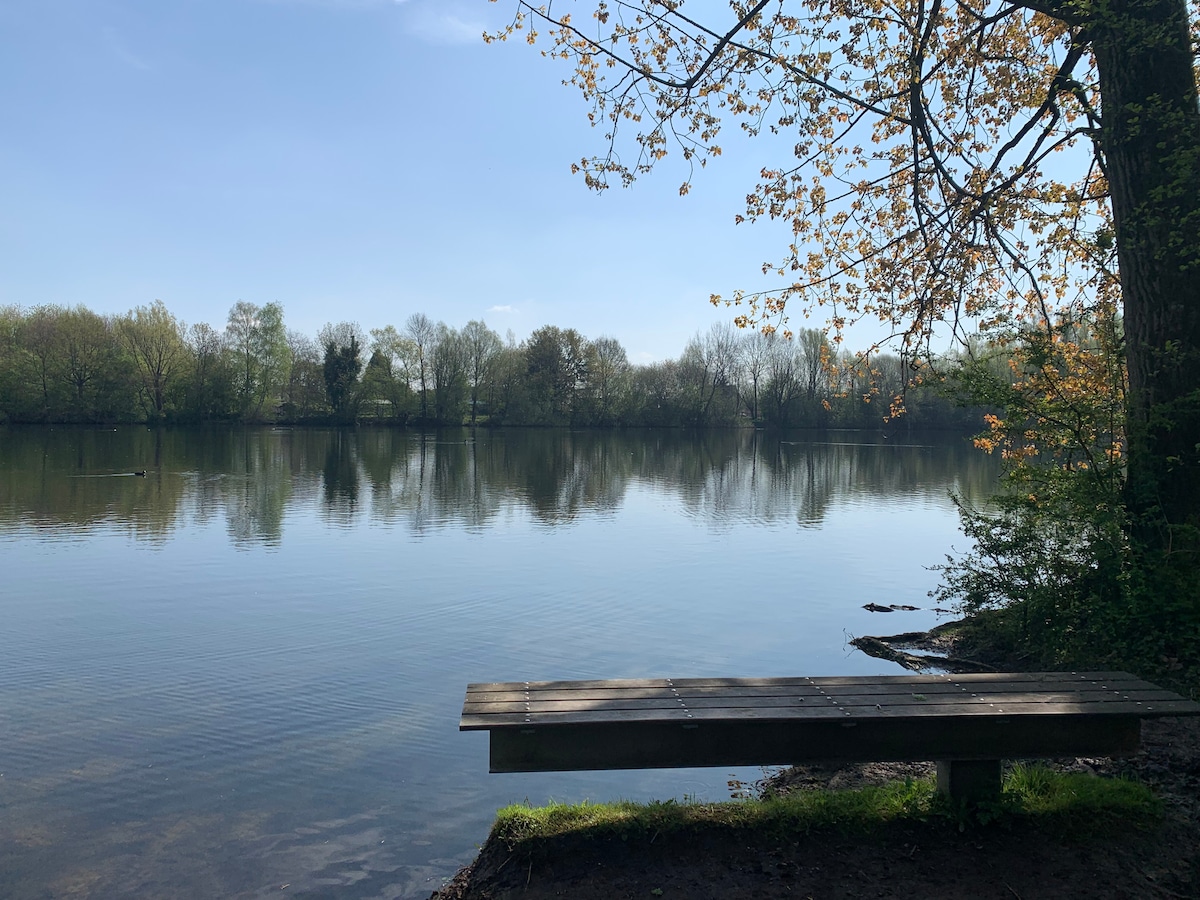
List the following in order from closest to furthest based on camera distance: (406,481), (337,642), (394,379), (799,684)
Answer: (799,684)
(337,642)
(406,481)
(394,379)

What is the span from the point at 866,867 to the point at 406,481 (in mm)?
27445

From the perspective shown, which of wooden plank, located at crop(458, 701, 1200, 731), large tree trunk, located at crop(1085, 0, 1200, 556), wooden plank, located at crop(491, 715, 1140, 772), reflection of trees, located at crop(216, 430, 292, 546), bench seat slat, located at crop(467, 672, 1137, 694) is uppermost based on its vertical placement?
large tree trunk, located at crop(1085, 0, 1200, 556)

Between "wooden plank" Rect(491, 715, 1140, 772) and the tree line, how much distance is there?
201 ft

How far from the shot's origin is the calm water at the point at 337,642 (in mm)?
5141

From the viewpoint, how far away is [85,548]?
49.5 ft

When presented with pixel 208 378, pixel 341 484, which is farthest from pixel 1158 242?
pixel 208 378

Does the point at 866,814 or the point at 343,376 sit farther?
the point at 343,376

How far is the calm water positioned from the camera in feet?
16.9

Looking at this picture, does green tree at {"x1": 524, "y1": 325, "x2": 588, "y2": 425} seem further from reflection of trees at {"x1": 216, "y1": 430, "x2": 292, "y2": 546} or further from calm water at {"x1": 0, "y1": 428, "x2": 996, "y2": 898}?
calm water at {"x1": 0, "y1": 428, "x2": 996, "y2": 898}

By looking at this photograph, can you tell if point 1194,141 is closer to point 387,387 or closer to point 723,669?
point 723,669

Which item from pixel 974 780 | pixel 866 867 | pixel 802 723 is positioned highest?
pixel 802 723

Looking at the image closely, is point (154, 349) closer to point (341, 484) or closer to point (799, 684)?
point (341, 484)

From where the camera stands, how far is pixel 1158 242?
263 inches

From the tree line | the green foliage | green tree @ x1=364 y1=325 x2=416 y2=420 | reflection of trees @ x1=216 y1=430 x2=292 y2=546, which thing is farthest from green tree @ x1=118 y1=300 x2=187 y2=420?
the green foliage
